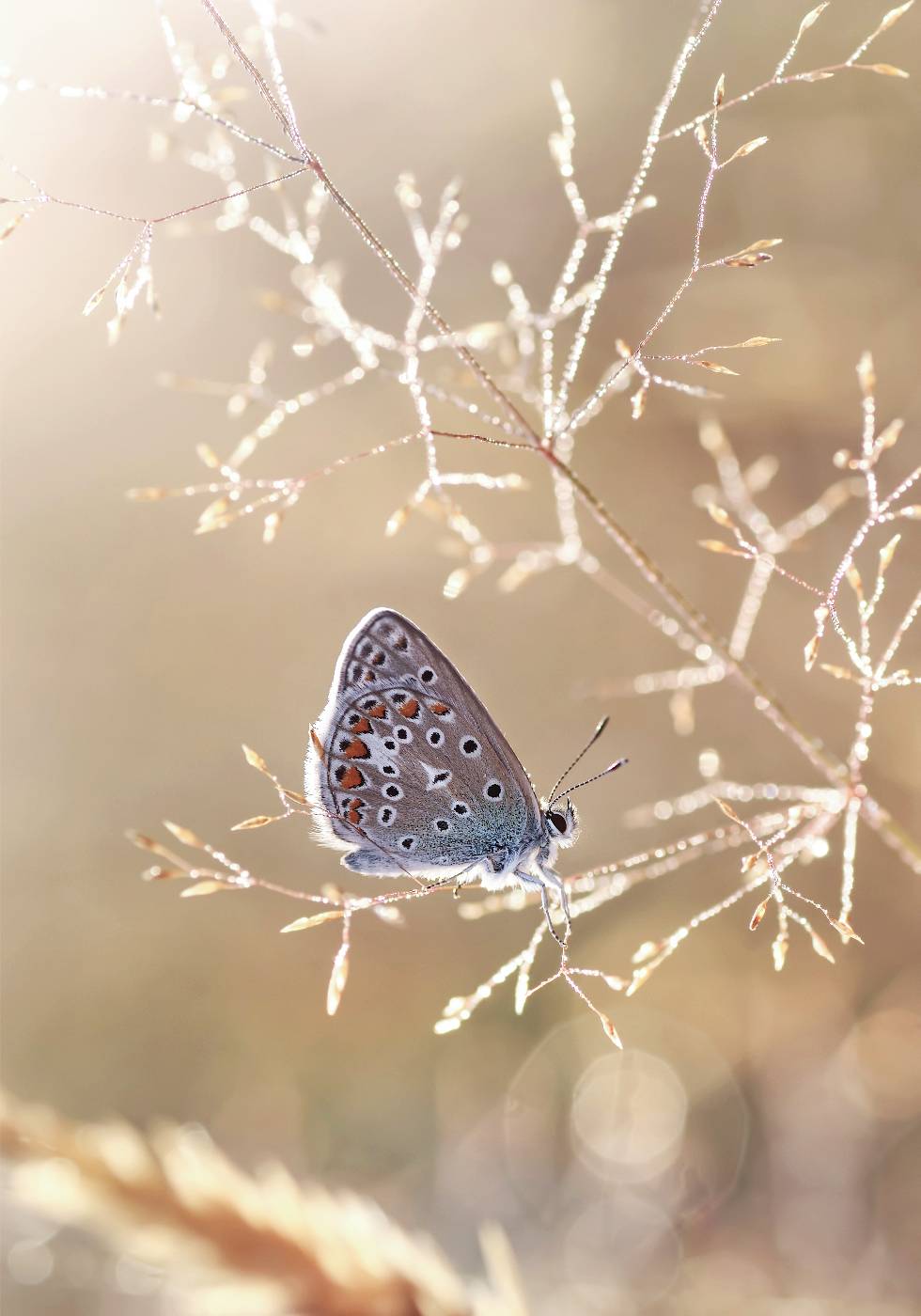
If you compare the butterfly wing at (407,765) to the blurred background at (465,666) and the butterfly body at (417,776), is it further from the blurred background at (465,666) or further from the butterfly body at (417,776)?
the blurred background at (465,666)

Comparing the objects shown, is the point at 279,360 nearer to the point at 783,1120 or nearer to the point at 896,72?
the point at 896,72

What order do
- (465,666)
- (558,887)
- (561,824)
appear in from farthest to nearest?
(465,666) < (561,824) < (558,887)

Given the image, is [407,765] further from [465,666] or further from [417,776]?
[465,666]

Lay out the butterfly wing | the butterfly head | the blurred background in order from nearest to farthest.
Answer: the butterfly wing < the butterfly head < the blurred background

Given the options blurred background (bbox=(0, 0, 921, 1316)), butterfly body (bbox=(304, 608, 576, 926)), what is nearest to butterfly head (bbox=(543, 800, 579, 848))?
butterfly body (bbox=(304, 608, 576, 926))

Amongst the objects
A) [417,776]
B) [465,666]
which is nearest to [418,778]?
[417,776]

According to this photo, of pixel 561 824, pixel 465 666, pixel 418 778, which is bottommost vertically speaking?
pixel 465 666

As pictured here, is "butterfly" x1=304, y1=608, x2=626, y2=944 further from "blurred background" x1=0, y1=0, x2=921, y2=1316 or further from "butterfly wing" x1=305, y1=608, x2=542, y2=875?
"blurred background" x1=0, y1=0, x2=921, y2=1316

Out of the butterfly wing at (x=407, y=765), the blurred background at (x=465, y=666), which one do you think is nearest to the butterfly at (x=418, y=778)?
the butterfly wing at (x=407, y=765)
